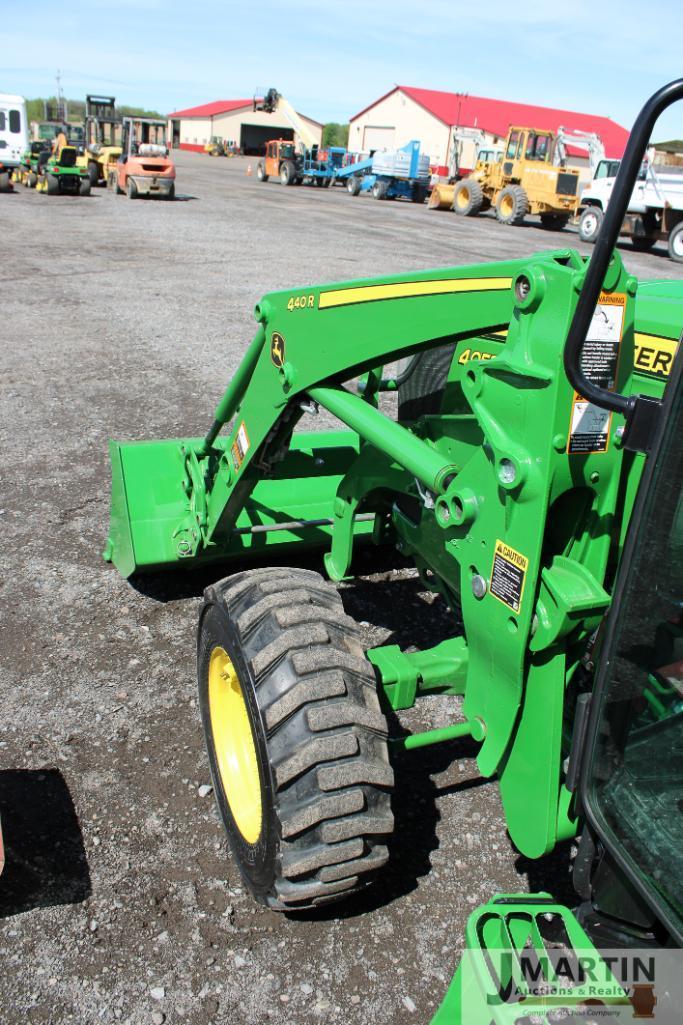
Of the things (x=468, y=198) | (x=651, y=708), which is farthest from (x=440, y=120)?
(x=651, y=708)

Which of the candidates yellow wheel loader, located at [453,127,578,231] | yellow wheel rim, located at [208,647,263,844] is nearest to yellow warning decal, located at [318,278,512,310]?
yellow wheel rim, located at [208,647,263,844]

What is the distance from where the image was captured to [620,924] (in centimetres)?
165

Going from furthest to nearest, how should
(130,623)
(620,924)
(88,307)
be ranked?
(88,307) → (130,623) → (620,924)

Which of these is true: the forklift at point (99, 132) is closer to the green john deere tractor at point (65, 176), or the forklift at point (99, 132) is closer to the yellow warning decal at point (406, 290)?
the green john deere tractor at point (65, 176)

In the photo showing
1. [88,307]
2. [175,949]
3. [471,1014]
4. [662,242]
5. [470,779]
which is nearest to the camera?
[471,1014]

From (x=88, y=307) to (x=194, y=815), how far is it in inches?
333

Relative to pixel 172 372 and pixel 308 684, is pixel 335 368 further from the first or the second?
pixel 172 372

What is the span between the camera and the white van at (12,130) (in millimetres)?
24500

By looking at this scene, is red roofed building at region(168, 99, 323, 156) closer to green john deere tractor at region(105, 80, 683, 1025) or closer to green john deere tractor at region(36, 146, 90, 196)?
green john deere tractor at region(36, 146, 90, 196)

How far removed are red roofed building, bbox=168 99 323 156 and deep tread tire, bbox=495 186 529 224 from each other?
128ft

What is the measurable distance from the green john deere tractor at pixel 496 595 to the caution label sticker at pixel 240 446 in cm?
1

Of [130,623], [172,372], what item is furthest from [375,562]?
[172,372]

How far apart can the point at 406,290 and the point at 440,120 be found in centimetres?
5281

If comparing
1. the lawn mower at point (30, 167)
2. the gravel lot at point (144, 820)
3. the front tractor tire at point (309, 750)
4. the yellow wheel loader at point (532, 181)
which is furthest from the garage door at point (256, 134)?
the front tractor tire at point (309, 750)
